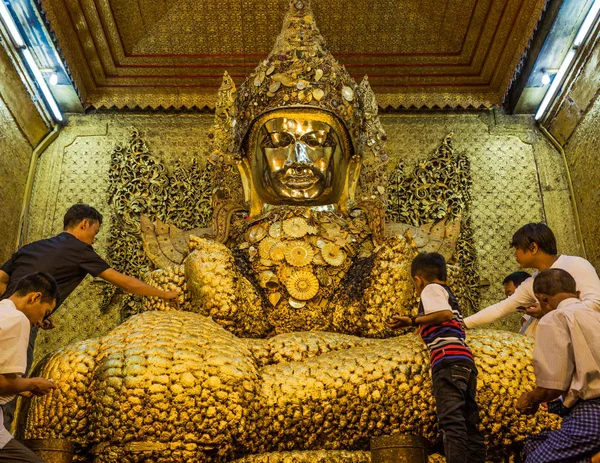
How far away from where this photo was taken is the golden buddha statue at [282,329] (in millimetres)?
2160

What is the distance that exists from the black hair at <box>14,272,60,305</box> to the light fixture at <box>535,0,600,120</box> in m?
3.45

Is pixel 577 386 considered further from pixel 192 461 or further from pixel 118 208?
pixel 118 208

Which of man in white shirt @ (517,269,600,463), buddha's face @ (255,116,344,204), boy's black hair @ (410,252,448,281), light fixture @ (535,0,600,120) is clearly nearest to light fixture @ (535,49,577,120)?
light fixture @ (535,0,600,120)

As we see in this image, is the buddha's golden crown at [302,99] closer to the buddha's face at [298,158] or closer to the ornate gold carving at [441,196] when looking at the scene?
the buddha's face at [298,158]

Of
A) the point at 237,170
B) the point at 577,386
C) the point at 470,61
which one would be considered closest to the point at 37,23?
the point at 237,170

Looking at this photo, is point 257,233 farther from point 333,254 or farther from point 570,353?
point 570,353

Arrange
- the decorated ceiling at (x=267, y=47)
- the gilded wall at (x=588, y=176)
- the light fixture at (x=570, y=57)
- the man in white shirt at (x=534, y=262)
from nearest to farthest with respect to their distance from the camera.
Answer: the man in white shirt at (x=534, y=262), the light fixture at (x=570, y=57), the gilded wall at (x=588, y=176), the decorated ceiling at (x=267, y=47)

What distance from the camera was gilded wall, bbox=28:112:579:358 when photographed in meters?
4.30

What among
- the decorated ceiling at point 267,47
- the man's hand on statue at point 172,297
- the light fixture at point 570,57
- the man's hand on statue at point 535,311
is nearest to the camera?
the man's hand on statue at point 535,311

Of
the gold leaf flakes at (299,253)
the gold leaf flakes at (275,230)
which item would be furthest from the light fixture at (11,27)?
the gold leaf flakes at (299,253)

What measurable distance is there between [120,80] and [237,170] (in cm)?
138

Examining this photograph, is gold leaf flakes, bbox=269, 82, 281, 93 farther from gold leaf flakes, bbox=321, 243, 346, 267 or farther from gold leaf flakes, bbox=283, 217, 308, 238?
gold leaf flakes, bbox=321, 243, 346, 267

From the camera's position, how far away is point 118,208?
441cm

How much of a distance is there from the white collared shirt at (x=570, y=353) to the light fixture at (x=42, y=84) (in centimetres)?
359
